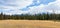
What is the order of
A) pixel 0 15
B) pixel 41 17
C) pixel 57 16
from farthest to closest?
pixel 0 15
pixel 41 17
pixel 57 16

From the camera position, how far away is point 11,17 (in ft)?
168

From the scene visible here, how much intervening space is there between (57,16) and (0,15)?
20035mm

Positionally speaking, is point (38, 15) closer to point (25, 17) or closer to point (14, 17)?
point (25, 17)

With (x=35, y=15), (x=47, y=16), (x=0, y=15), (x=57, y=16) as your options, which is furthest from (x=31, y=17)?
(x=0, y=15)

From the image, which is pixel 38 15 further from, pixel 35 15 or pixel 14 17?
pixel 14 17

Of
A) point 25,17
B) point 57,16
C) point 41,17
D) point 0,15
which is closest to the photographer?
point 57,16

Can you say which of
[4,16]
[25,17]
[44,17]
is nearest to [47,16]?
[44,17]

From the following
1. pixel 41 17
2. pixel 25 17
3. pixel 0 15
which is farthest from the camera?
pixel 0 15

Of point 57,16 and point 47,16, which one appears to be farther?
point 47,16

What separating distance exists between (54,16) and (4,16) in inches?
659

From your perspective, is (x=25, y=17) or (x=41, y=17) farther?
(x=25, y=17)

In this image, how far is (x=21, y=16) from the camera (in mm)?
48625

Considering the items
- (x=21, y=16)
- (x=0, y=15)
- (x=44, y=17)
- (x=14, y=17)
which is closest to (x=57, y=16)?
(x=44, y=17)

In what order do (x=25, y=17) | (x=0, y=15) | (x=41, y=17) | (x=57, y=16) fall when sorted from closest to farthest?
(x=57, y=16)
(x=41, y=17)
(x=25, y=17)
(x=0, y=15)
